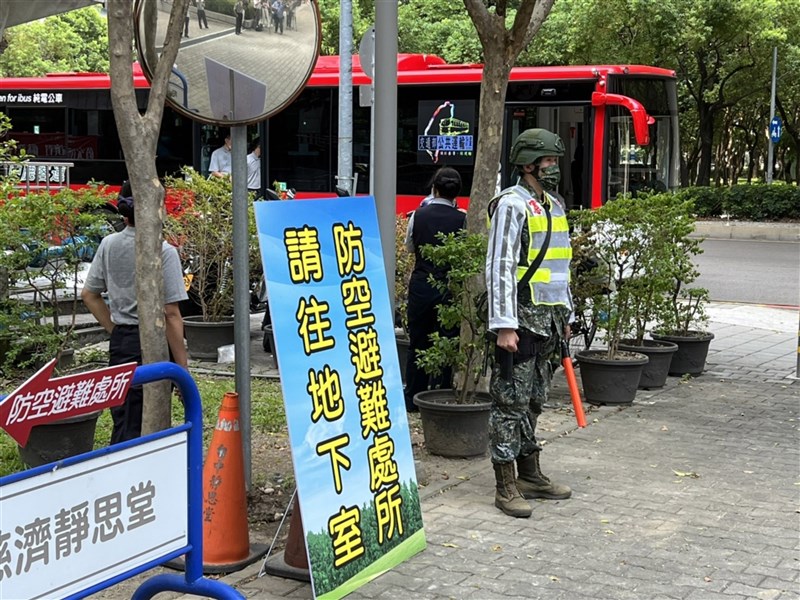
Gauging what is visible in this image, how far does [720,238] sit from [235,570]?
69.2ft

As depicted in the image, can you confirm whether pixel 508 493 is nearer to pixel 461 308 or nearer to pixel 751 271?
pixel 461 308

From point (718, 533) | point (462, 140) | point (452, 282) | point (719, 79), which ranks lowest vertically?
point (718, 533)

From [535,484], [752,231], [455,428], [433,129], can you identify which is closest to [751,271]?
[433,129]

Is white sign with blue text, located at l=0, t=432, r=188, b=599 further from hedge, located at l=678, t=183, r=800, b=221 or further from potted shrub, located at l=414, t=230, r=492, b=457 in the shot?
hedge, located at l=678, t=183, r=800, b=221

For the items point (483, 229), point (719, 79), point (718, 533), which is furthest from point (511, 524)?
point (719, 79)

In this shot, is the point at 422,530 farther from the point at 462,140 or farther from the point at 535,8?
the point at 462,140

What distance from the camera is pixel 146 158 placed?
183 inches

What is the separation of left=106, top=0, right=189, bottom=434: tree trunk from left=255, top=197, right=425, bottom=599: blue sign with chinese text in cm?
70

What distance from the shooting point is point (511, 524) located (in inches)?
215

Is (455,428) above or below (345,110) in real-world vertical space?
below

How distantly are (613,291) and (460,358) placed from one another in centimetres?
253

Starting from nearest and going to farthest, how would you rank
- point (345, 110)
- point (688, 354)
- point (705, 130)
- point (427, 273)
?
point (427, 273)
point (688, 354)
point (345, 110)
point (705, 130)

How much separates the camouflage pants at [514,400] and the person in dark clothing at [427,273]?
195cm

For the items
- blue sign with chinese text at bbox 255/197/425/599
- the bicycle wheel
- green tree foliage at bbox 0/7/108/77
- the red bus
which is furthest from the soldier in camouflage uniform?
green tree foliage at bbox 0/7/108/77
